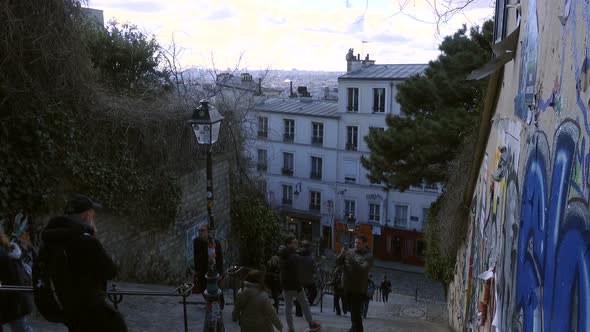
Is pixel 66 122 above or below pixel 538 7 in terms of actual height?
below

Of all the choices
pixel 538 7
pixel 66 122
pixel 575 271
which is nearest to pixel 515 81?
pixel 538 7

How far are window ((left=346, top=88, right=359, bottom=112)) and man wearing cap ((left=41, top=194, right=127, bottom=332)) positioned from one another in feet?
107

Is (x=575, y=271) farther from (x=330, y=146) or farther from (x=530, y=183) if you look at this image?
(x=330, y=146)

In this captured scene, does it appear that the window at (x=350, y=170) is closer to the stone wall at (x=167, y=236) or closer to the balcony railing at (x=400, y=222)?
the balcony railing at (x=400, y=222)

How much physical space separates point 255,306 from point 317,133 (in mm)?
32656

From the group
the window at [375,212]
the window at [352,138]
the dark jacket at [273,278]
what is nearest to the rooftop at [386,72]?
the window at [352,138]

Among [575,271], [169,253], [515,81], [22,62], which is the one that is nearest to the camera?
[575,271]

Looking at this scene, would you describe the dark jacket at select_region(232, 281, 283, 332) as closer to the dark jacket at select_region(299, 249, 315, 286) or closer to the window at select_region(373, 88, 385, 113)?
the dark jacket at select_region(299, 249, 315, 286)

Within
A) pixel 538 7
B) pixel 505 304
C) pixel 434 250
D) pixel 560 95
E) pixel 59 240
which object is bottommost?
pixel 434 250

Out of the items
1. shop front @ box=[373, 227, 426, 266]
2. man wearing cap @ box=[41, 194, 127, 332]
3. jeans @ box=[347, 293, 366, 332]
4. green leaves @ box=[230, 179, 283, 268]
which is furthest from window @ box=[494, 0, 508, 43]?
shop front @ box=[373, 227, 426, 266]

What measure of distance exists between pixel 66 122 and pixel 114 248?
2743mm

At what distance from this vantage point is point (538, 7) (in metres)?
4.15

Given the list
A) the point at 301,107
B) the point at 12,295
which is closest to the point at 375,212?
the point at 301,107

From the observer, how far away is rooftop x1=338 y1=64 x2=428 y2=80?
34.4m
